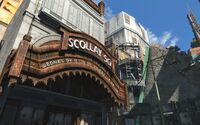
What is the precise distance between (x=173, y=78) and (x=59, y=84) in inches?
1193

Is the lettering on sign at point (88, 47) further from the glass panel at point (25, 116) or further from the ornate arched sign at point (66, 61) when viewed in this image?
the glass panel at point (25, 116)

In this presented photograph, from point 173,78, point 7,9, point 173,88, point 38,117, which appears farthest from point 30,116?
point 173,78

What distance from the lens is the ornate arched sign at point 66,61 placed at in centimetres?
630

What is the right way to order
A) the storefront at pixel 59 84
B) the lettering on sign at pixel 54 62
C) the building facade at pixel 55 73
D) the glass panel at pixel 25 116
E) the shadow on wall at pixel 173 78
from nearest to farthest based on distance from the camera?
Answer: the storefront at pixel 59 84 → the building facade at pixel 55 73 → the lettering on sign at pixel 54 62 → the glass panel at pixel 25 116 → the shadow on wall at pixel 173 78

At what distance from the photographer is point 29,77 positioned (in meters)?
6.26

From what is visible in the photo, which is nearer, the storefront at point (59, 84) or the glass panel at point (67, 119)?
the storefront at point (59, 84)

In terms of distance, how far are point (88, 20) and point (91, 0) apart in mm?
2184

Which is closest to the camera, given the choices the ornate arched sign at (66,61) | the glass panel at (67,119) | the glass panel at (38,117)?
the ornate arched sign at (66,61)

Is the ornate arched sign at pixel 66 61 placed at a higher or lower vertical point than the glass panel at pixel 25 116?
higher

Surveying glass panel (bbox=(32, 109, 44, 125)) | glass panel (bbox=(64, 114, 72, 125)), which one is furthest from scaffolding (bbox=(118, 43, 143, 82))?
glass panel (bbox=(32, 109, 44, 125))

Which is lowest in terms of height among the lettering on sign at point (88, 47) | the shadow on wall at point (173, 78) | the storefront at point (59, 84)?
the storefront at point (59, 84)

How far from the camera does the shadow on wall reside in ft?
107

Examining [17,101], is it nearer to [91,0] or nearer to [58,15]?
[58,15]

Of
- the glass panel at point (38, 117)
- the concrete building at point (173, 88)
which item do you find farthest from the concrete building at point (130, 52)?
the glass panel at point (38, 117)
